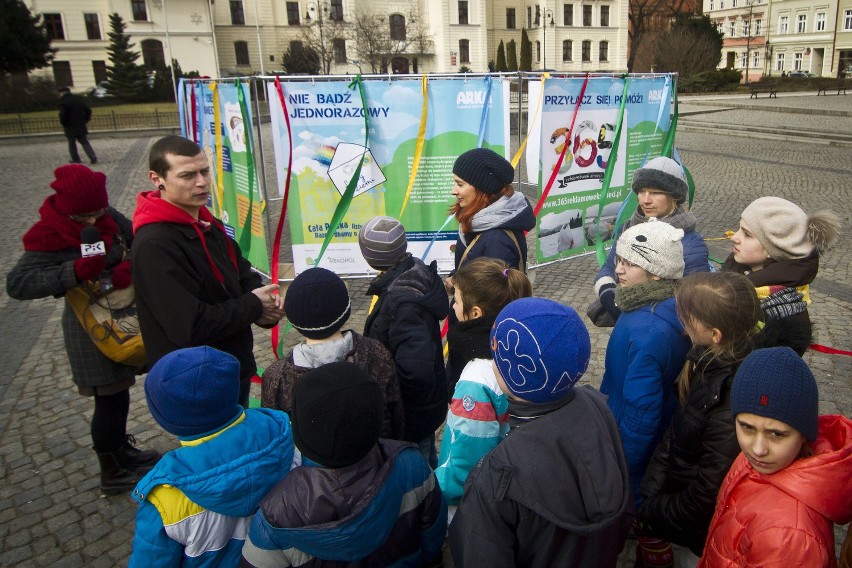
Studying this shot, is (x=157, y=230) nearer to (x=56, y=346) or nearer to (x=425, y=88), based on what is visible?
(x=425, y=88)

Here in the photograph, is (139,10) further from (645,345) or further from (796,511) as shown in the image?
(796,511)

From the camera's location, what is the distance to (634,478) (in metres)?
2.48

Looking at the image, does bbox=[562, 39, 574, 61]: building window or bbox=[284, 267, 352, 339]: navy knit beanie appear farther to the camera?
bbox=[562, 39, 574, 61]: building window

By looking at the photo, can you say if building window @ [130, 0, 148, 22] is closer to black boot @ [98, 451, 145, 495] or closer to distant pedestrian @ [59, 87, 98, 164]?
distant pedestrian @ [59, 87, 98, 164]

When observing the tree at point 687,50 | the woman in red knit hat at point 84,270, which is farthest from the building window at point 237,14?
the woman in red knit hat at point 84,270

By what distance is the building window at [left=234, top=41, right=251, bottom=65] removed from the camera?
57344mm

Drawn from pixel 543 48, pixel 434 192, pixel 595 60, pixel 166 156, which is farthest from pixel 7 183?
pixel 595 60

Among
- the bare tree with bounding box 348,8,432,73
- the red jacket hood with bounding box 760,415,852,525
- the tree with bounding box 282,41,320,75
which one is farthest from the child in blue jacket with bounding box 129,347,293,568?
the tree with bounding box 282,41,320,75

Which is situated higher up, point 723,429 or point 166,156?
point 166,156

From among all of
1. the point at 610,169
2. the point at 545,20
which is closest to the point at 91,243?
the point at 610,169

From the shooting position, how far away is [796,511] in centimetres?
Answer: 156

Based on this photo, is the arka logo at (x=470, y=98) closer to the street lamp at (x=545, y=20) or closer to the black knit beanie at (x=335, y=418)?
the black knit beanie at (x=335, y=418)

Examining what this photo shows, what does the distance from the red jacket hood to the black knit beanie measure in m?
1.09

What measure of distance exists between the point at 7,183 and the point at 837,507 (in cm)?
1631
